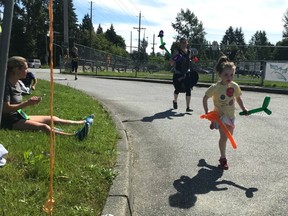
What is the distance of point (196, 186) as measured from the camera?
4715mm

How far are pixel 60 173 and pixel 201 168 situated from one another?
6.76 feet

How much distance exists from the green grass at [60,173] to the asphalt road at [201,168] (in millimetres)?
372

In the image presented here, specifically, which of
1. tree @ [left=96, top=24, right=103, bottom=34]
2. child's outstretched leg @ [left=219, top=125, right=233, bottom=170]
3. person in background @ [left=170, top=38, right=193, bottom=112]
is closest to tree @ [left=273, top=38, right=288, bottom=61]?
person in background @ [left=170, top=38, right=193, bottom=112]

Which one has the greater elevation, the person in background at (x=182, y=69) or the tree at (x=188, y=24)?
the tree at (x=188, y=24)

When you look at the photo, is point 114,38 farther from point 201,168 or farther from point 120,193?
point 120,193

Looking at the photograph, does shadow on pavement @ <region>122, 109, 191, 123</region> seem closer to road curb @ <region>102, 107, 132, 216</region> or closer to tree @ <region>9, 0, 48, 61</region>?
road curb @ <region>102, 107, 132, 216</region>

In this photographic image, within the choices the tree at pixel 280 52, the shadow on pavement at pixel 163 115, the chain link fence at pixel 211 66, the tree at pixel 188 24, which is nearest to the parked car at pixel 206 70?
the chain link fence at pixel 211 66

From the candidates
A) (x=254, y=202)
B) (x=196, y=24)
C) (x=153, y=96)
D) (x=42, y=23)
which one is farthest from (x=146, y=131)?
(x=196, y=24)

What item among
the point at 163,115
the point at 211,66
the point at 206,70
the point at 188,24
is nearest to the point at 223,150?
the point at 163,115

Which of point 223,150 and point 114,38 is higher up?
point 114,38

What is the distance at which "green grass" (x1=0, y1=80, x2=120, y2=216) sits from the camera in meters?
3.49

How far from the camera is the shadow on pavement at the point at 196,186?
4.24 metres

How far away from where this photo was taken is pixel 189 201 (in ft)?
13.9

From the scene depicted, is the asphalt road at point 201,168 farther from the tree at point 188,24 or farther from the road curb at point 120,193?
the tree at point 188,24
